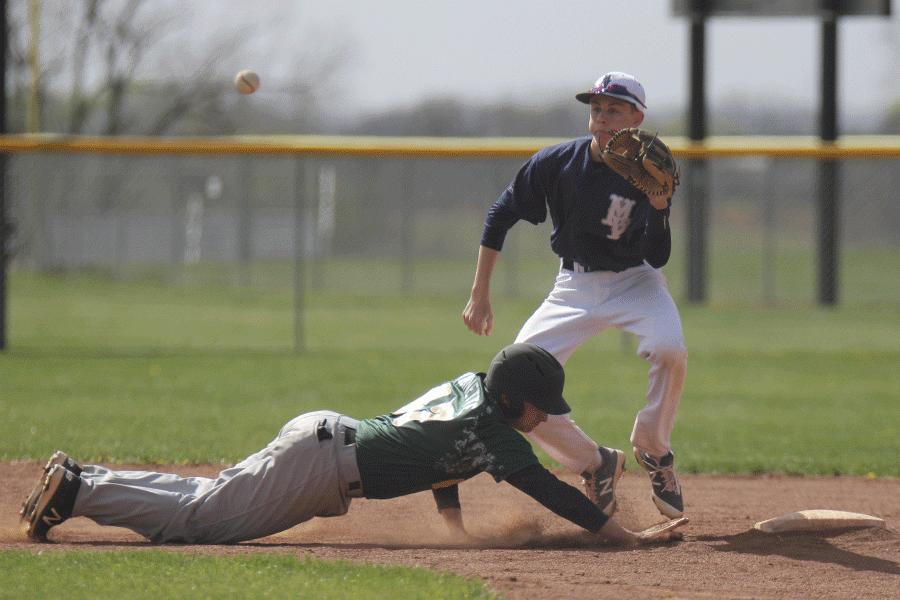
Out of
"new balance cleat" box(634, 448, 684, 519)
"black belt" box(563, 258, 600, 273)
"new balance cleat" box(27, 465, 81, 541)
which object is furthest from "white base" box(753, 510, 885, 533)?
"new balance cleat" box(27, 465, 81, 541)

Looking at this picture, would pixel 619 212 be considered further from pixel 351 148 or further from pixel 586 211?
pixel 351 148

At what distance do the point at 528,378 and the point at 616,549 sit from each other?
81 centimetres

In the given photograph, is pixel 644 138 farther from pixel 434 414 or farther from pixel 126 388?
pixel 126 388

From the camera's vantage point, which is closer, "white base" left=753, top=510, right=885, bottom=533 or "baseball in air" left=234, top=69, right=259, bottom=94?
"white base" left=753, top=510, right=885, bottom=533

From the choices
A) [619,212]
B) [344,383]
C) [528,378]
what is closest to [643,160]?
[619,212]

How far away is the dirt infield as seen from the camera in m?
3.05

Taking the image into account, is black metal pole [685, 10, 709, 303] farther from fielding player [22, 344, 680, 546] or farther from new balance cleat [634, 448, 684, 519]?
fielding player [22, 344, 680, 546]

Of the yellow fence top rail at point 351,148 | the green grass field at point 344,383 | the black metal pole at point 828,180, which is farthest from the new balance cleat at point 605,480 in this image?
the black metal pole at point 828,180

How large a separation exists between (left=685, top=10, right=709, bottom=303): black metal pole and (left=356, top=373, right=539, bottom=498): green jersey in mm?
8154

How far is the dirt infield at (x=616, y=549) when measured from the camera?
3051mm

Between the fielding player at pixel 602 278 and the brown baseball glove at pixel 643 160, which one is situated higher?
the brown baseball glove at pixel 643 160

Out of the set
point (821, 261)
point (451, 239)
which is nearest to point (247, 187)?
point (451, 239)

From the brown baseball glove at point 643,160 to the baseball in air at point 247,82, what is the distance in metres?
3.56

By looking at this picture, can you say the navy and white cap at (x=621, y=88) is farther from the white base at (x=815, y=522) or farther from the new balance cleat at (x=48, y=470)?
the new balance cleat at (x=48, y=470)
